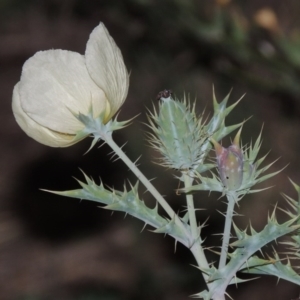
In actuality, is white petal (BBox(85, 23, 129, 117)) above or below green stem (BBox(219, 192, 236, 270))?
above

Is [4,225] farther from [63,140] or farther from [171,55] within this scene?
[63,140]

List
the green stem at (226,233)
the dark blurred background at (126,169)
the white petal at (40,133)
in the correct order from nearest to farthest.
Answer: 1. the green stem at (226,233)
2. the white petal at (40,133)
3. the dark blurred background at (126,169)

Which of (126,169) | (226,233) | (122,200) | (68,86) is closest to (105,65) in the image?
(68,86)

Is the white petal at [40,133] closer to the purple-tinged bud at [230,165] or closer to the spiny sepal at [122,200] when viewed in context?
the spiny sepal at [122,200]

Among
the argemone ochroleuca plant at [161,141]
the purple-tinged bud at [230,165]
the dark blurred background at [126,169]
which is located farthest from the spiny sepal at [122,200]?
the dark blurred background at [126,169]

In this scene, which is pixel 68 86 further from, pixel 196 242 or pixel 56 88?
pixel 196 242

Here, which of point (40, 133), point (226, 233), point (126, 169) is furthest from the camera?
point (126, 169)

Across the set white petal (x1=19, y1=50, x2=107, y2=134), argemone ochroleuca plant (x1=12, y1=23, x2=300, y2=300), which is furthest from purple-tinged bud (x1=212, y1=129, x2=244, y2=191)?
white petal (x1=19, y1=50, x2=107, y2=134)

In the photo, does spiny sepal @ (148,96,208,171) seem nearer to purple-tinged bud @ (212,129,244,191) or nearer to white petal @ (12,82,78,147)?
purple-tinged bud @ (212,129,244,191)
